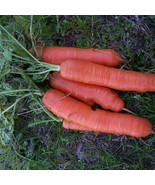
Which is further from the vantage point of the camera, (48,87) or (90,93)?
(48,87)

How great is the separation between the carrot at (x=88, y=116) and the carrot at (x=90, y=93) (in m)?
0.09

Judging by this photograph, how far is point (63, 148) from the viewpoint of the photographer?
96.7 inches

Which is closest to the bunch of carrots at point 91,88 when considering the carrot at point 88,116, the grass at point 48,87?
the carrot at point 88,116

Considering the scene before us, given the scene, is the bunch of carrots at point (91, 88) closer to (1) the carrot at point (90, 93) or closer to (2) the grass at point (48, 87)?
(1) the carrot at point (90, 93)

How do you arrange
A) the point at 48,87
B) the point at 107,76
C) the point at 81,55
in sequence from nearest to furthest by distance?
1. the point at 107,76
2. the point at 81,55
3. the point at 48,87

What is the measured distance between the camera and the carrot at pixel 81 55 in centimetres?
224

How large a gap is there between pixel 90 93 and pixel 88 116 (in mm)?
269

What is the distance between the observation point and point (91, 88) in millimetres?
2234

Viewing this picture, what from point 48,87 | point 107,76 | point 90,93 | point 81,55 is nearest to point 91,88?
point 90,93

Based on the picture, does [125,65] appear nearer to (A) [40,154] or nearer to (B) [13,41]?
(B) [13,41]

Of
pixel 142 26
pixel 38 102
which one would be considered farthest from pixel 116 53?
pixel 38 102

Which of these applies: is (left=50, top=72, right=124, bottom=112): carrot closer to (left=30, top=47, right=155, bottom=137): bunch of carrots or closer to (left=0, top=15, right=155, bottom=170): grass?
(left=30, top=47, right=155, bottom=137): bunch of carrots

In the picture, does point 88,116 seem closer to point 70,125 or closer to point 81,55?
point 70,125

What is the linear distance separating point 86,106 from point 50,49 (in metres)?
0.80
